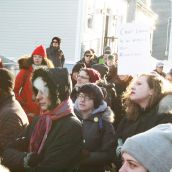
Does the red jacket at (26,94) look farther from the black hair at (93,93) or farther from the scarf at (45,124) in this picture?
the scarf at (45,124)

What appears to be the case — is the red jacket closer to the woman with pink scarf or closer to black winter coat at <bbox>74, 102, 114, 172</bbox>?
black winter coat at <bbox>74, 102, 114, 172</bbox>

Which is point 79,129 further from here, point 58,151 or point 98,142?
point 98,142

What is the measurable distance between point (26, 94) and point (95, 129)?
2466 mm

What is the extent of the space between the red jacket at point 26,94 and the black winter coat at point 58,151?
303cm

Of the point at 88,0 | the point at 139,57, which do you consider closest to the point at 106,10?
the point at 88,0

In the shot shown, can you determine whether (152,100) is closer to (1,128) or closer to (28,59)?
(1,128)

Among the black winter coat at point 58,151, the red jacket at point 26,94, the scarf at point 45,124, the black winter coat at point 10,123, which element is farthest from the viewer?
the red jacket at point 26,94

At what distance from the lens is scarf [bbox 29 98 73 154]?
4.10m

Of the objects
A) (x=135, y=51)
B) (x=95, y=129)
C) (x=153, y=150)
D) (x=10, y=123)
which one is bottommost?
(x=95, y=129)

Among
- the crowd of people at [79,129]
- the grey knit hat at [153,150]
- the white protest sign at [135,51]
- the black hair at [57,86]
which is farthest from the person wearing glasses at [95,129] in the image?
the grey knit hat at [153,150]

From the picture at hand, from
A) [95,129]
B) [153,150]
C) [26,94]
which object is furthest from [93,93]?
[153,150]

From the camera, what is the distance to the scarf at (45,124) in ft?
13.4

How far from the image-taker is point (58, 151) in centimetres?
398

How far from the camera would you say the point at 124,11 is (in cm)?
3278
